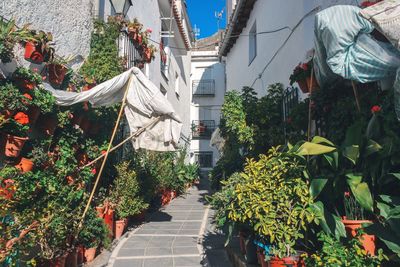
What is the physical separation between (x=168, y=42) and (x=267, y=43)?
7226mm

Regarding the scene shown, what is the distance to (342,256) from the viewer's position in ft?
10.7

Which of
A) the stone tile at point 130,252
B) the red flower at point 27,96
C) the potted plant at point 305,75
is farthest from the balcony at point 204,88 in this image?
the red flower at point 27,96

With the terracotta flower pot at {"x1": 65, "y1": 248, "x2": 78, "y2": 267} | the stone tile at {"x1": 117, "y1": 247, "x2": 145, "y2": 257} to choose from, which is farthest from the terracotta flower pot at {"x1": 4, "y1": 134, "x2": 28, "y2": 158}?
the stone tile at {"x1": 117, "y1": 247, "x2": 145, "y2": 257}

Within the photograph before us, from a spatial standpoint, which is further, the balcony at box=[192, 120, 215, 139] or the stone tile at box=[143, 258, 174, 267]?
the balcony at box=[192, 120, 215, 139]

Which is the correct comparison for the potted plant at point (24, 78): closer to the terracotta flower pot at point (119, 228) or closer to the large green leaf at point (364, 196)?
the large green leaf at point (364, 196)

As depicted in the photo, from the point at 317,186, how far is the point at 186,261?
110 inches

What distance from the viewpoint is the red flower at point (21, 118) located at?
155 inches

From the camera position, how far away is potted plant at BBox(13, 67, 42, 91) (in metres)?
3.93

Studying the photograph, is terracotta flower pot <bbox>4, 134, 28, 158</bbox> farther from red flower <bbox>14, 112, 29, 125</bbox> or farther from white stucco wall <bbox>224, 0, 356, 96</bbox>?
white stucco wall <bbox>224, 0, 356, 96</bbox>

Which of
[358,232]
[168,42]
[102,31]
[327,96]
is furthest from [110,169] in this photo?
[168,42]

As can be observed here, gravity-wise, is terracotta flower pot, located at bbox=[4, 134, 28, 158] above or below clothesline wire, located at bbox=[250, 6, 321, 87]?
below

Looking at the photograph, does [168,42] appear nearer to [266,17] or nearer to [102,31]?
[266,17]

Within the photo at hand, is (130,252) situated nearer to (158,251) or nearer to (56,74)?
(158,251)

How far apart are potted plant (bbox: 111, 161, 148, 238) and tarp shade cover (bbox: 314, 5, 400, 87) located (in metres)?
4.73
